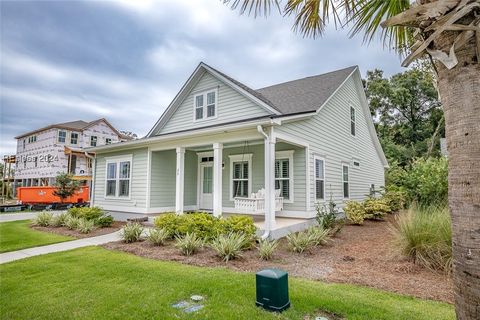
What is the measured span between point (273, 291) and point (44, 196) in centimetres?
2106

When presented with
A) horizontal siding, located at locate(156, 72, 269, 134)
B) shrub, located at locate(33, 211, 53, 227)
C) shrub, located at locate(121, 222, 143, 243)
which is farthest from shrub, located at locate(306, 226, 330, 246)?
shrub, located at locate(33, 211, 53, 227)

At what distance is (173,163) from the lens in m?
12.2

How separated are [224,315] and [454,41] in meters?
3.49

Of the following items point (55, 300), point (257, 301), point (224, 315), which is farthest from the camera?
point (55, 300)

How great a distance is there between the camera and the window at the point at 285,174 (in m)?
9.99

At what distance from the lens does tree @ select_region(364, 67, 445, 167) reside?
1008 inches

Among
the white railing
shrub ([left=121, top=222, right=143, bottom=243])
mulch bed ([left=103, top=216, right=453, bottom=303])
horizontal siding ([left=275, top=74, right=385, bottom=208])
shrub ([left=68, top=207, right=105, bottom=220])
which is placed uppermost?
horizontal siding ([left=275, top=74, right=385, bottom=208])

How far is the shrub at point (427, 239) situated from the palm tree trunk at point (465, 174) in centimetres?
353

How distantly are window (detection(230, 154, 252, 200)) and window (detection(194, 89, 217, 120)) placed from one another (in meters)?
2.03

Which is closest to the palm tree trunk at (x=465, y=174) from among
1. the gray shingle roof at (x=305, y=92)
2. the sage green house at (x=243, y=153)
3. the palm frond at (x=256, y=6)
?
the palm frond at (x=256, y=6)

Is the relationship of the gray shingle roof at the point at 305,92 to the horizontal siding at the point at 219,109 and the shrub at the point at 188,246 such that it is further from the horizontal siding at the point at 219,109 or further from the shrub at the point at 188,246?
the shrub at the point at 188,246

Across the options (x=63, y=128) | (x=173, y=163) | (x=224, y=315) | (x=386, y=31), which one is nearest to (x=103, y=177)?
(x=173, y=163)

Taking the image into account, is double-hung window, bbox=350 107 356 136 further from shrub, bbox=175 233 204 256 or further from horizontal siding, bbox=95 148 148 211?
shrub, bbox=175 233 204 256

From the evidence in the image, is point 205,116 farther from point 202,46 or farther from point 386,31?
point 386,31
